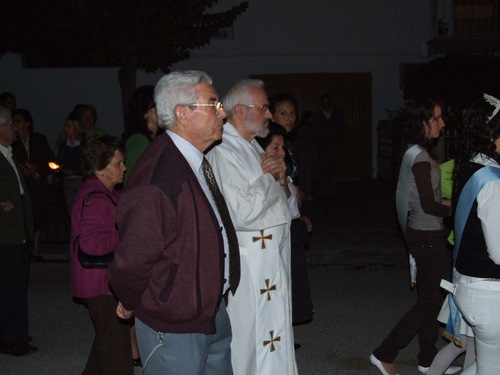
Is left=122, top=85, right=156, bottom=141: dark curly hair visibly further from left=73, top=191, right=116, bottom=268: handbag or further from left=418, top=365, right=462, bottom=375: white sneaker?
left=418, top=365, right=462, bottom=375: white sneaker

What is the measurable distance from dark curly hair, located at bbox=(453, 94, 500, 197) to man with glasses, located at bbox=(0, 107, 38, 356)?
147 inches

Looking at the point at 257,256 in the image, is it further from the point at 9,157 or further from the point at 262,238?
the point at 9,157

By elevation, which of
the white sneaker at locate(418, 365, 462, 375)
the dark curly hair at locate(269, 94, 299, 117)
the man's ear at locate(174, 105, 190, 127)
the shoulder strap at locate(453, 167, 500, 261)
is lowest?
the white sneaker at locate(418, 365, 462, 375)

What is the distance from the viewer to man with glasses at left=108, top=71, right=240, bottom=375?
→ 10.5 ft

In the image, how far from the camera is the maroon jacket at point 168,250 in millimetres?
3180

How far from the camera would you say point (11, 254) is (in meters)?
6.11

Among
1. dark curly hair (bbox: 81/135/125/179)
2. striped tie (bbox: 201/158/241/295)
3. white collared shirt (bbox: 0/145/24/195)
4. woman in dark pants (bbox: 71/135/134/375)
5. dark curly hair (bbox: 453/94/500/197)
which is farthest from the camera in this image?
white collared shirt (bbox: 0/145/24/195)

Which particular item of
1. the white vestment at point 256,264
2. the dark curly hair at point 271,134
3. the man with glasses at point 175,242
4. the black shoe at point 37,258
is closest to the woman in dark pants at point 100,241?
the white vestment at point 256,264

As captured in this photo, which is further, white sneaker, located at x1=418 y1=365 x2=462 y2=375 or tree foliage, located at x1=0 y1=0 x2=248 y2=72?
tree foliage, located at x1=0 y1=0 x2=248 y2=72

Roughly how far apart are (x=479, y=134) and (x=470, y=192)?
0.35m

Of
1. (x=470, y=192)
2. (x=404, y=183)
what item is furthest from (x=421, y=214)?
(x=470, y=192)

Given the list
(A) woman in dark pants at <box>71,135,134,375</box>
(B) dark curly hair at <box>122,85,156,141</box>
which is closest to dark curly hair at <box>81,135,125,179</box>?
(A) woman in dark pants at <box>71,135,134,375</box>

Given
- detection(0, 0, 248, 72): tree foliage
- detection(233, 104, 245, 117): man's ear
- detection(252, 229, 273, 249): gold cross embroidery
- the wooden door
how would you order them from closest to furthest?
1. detection(252, 229, 273, 249): gold cross embroidery
2. detection(233, 104, 245, 117): man's ear
3. detection(0, 0, 248, 72): tree foliage
4. the wooden door

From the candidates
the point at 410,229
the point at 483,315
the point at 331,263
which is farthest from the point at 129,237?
the point at 331,263
